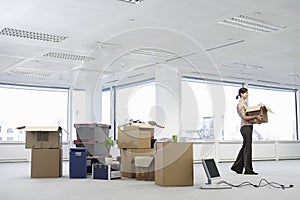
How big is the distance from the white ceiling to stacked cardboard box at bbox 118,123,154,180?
1.62 m

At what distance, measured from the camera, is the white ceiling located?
16.9ft

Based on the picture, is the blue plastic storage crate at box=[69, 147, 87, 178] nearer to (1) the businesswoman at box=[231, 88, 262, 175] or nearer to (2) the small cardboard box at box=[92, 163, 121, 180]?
(2) the small cardboard box at box=[92, 163, 121, 180]

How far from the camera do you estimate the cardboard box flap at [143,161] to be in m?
4.81

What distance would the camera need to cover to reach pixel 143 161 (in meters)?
4.85

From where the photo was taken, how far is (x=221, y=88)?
34.1ft

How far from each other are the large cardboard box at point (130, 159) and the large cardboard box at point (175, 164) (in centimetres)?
84

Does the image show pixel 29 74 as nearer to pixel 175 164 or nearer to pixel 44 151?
pixel 44 151

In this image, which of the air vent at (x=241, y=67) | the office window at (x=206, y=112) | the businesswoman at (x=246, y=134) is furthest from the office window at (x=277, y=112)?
the businesswoman at (x=246, y=134)

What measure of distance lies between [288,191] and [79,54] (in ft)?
17.2

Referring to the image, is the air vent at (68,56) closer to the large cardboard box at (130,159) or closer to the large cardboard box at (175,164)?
the large cardboard box at (130,159)

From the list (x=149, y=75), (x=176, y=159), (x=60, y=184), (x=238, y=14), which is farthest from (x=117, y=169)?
(x=149, y=75)

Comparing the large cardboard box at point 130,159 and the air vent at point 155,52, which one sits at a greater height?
the air vent at point 155,52

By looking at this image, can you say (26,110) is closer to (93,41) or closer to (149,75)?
(149,75)

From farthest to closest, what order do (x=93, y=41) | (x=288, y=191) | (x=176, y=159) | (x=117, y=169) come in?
(x=93, y=41) < (x=117, y=169) < (x=176, y=159) < (x=288, y=191)
